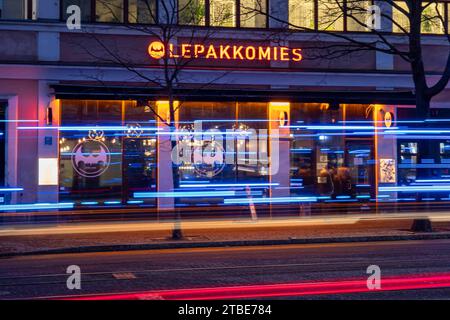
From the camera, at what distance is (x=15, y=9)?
2178cm

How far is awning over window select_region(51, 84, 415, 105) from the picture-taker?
70.3 ft

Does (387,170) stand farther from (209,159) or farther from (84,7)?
(84,7)

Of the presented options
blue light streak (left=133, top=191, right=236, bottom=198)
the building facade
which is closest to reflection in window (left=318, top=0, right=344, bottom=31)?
the building facade

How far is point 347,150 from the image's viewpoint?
2427 centimetres

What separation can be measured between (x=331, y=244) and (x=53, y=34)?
1110 centimetres

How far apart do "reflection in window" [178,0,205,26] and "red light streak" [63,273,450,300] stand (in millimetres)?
14099

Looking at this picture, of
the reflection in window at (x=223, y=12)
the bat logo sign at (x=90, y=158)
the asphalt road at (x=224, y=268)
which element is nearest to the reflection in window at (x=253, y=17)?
the reflection in window at (x=223, y=12)

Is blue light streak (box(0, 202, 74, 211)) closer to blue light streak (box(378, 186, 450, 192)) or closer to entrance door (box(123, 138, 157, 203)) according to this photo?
entrance door (box(123, 138, 157, 203))

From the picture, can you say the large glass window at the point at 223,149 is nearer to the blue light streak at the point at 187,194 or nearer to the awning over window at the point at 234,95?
the blue light streak at the point at 187,194

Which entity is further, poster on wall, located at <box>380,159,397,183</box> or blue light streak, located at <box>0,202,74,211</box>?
poster on wall, located at <box>380,159,397,183</box>

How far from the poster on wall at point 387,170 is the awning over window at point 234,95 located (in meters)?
2.14

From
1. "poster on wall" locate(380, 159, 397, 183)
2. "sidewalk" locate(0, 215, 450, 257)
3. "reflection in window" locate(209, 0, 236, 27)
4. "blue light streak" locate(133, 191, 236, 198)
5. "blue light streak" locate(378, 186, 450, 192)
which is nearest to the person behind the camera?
"sidewalk" locate(0, 215, 450, 257)

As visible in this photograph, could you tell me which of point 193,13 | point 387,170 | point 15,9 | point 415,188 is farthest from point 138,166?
point 415,188

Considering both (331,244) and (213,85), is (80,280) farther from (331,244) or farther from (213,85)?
(213,85)
